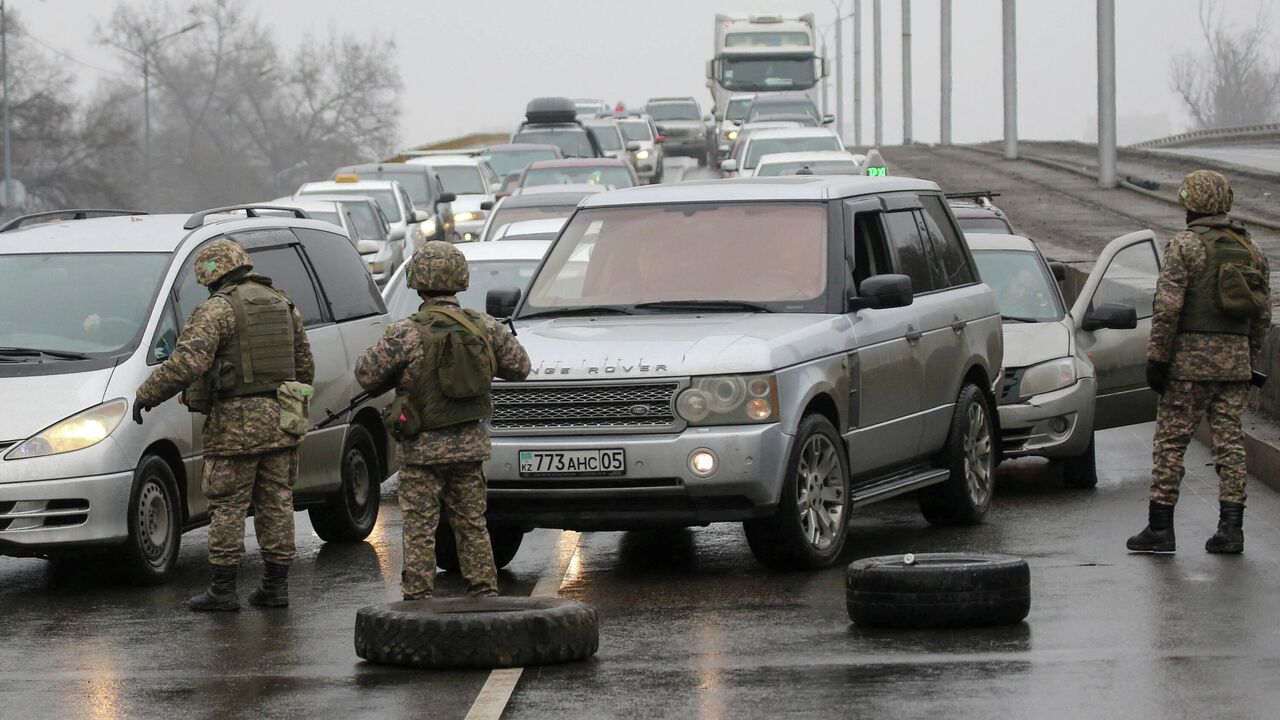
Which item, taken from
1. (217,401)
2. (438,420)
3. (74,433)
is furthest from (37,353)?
(438,420)

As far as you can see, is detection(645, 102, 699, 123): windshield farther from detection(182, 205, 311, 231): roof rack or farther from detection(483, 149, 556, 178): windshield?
detection(182, 205, 311, 231): roof rack

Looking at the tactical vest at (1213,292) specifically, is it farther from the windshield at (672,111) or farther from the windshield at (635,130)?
the windshield at (672,111)

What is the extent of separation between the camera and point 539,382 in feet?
31.2

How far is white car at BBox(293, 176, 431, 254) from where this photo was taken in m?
30.1

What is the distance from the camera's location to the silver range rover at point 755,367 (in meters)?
9.32

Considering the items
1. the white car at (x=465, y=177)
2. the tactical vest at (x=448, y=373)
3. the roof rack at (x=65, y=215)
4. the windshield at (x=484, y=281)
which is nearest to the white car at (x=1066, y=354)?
the windshield at (x=484, y=281)

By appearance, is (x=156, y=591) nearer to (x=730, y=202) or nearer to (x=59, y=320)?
(x=59, y=320)

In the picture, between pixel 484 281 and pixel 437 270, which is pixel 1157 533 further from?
pixel 484 281

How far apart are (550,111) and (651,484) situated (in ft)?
120

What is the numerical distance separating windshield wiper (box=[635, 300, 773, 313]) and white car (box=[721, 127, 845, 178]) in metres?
25.7

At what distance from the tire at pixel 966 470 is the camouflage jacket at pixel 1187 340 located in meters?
1.53

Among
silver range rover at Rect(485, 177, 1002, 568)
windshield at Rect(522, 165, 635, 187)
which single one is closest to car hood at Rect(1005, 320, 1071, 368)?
silver range rover at Rect(485, 177, 1002, 568)

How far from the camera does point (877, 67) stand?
92188 mm

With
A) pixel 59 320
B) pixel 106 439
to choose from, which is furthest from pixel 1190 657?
pixel 59 320
